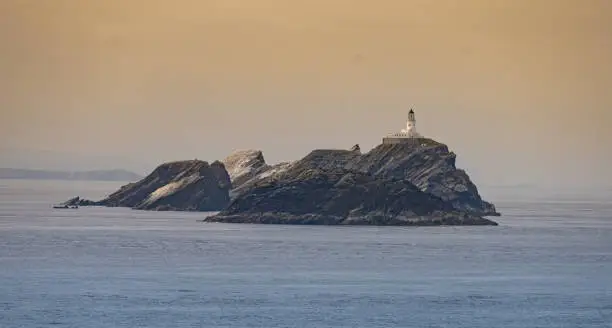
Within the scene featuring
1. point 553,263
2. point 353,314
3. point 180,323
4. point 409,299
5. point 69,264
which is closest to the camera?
point 180,323

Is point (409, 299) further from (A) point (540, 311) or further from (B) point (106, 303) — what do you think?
(B) point (106, 303)

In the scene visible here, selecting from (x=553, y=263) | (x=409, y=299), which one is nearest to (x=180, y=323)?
(x=409, y=299)

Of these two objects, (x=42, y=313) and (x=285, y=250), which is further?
(x=285, y=250)

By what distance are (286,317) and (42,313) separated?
768 inches

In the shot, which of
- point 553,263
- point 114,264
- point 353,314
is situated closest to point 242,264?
point 114,264

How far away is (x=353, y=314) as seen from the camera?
11312 cm

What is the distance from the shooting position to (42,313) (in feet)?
364

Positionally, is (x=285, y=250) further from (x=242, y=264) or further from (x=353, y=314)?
(x=353, y=314)

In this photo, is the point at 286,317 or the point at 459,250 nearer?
the point at 286,317

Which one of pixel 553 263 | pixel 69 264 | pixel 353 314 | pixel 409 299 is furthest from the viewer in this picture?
pixel 553 263

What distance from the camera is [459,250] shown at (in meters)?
194

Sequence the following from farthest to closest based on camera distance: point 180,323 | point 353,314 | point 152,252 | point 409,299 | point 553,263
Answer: point 152,252 < point 553,263 < point 409,299 < point 353,314 < point 180,323

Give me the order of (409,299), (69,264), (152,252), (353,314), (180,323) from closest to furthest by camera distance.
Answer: (180,323)
(353,314)
(409,299)
(69,264)
(152,252)

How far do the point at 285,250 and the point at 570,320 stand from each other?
3221 inches
